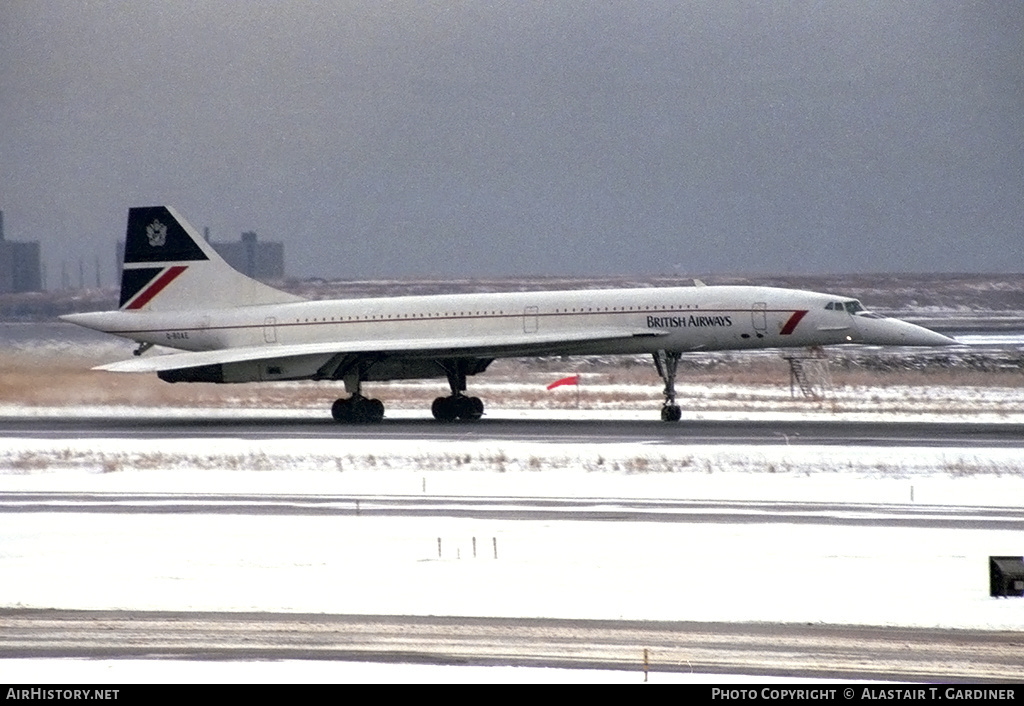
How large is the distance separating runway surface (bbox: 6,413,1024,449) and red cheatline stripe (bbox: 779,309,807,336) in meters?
2.45

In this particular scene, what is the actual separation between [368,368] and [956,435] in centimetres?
1388

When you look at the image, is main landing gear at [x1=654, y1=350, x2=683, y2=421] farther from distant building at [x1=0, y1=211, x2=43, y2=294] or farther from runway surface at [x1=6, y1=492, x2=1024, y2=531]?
distant building at [x1=0, y1=211, x2=43, y2=294]

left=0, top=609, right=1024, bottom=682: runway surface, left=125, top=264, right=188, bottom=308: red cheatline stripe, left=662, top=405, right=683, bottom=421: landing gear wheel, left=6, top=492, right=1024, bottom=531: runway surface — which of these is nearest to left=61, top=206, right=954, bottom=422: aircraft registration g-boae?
left=662, top=405, right=683, bottom=421: landing gear wheel

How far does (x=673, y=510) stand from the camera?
1750 cm

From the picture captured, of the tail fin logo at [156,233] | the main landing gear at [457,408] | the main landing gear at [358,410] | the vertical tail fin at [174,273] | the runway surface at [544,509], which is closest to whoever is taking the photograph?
the runway surface at [544,509]

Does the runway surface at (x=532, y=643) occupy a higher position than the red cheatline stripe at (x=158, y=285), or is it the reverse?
the red cheatline stripe at (x=158, y=285)

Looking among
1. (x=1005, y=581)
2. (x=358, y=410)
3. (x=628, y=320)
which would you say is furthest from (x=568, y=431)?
(x=1005, y=581)

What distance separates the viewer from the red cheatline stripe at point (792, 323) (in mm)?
32500

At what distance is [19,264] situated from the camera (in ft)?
408

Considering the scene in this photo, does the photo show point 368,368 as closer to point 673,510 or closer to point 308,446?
point 308,446

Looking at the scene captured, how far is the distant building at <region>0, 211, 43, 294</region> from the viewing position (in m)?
124

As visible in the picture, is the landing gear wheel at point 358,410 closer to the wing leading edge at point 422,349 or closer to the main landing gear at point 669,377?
the wing leading edge at point 422,349

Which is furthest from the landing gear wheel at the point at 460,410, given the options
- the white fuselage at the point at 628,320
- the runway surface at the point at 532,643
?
the runway surface at the point at 532,643
